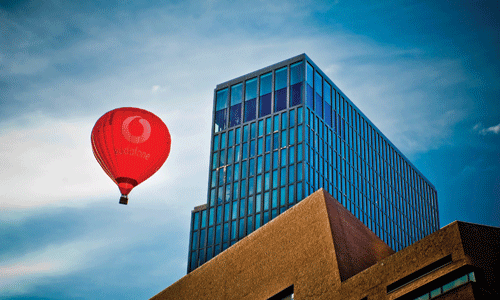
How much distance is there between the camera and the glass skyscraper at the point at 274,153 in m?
77.6

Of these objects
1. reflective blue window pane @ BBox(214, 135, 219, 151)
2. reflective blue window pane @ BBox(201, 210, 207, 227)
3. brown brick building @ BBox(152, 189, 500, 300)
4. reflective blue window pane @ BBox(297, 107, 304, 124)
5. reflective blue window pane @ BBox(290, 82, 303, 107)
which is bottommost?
brown brick building @ BBox(152, 189, 500, 300)

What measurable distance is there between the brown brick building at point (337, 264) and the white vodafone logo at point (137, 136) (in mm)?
9578

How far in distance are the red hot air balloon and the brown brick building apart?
28.6 ft

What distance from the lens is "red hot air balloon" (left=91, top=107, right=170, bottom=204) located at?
1126 inches

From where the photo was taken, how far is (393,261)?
2708 cm

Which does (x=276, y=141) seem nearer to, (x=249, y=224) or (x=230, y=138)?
(x=230, y=138)

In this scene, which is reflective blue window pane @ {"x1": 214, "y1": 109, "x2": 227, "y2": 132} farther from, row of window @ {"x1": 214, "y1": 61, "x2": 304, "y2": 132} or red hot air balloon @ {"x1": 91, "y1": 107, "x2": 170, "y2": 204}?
red hot air balloon @ {"x1": 91, "y1": 107, "x2": 170, "y2": 204}

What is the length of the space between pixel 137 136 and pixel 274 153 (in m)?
51.8

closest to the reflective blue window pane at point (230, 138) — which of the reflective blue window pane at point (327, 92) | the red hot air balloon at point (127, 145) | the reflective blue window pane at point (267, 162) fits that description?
the reflective blue window pane at point (267, 162)

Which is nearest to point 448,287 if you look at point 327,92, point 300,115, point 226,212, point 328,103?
point 300,115

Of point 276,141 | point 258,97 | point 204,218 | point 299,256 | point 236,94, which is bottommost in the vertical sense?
point 299,256

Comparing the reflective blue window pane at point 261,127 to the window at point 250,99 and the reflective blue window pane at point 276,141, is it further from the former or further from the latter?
the reflective blue window pane at point 276,141

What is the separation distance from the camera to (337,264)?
29.9 meters

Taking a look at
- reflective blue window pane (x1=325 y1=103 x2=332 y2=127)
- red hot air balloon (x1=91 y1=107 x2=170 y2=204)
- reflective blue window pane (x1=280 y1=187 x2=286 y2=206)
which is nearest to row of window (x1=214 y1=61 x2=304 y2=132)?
reflective blue window pane (x1=325 y1=103 x2=332 y2=127)
